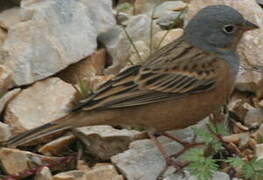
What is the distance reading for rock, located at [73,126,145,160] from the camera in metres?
6.23

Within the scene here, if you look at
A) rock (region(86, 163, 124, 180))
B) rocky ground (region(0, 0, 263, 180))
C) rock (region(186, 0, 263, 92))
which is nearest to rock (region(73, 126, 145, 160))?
rocky ground (region(0, 0, 263, 180))

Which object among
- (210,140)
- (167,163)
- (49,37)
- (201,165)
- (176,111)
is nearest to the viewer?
(201,165)

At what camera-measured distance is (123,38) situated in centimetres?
724

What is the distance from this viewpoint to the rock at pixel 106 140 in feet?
20.4

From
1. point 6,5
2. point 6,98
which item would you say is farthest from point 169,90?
point 6,5

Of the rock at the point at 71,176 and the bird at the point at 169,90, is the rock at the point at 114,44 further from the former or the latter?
the rock at the point at 71,176

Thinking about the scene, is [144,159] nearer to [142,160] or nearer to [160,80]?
[142,160]

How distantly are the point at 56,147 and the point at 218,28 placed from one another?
1473mm

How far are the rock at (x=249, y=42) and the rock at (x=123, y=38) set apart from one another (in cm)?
39

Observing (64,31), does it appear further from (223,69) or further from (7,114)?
(223,69)

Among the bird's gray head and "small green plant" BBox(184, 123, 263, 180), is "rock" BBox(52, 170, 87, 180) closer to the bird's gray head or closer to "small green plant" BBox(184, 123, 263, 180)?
"small green plant" BBox(184, 123, 263, 180)

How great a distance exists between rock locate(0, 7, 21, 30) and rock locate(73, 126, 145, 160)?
4.84 feet

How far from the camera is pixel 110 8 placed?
7492 mm

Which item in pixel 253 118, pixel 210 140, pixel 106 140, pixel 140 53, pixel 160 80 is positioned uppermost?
pixel 160 80
